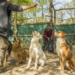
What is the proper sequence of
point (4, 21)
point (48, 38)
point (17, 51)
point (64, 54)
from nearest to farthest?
1. point (4, 21)
2. point (64, 54)
3. point (17, 51)
4. point (48, 38)

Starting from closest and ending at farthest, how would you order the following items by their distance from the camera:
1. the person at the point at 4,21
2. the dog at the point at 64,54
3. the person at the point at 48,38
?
1. the person at the point at 4,21
2. the dog at the point at 64,54
3. the person at the point at 48,38

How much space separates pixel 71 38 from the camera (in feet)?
25.2

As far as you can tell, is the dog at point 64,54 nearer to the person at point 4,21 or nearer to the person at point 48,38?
the person at point 4,21

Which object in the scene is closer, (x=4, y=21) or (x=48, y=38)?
(x=4, y=21)

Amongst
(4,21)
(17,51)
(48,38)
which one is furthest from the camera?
(48,38)

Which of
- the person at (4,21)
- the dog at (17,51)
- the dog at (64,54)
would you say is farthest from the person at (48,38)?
the person at (4,21)

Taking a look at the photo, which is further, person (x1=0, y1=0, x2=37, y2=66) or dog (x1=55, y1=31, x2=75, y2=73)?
dog (x1=55, y1=31, x2=75, y2=73)

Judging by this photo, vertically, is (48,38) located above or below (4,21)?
below

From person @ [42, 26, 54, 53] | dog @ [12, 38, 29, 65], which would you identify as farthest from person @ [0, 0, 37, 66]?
person @ [42, 26, 54, 53]


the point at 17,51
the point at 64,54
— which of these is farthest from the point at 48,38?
the point at 64,54

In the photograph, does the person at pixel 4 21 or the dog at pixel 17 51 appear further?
the dog at pixel 17 51

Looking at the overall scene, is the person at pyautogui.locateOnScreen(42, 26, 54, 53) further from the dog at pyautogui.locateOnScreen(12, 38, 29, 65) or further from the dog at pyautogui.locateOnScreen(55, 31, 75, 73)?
the dog at pyautogui.locateOnScreen(55, 31, 75, 73)

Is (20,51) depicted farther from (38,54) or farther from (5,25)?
(5,25)

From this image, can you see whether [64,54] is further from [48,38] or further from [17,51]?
[48,38]
